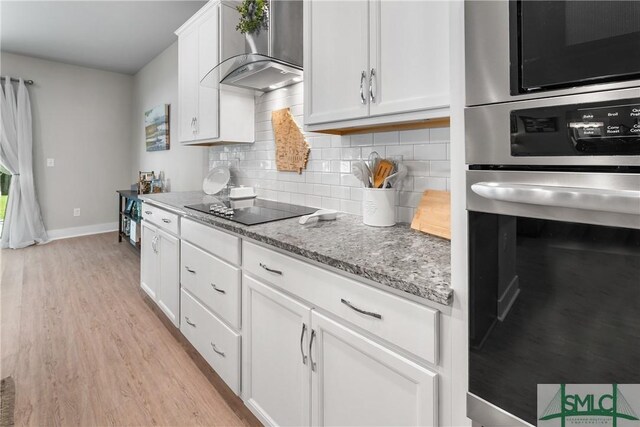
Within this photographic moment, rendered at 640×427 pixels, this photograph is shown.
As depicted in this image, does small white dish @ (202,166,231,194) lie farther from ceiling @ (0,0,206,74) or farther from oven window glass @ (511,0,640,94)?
oven window glass @ (511,0,640,94)

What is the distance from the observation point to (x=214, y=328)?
1749 millimetres

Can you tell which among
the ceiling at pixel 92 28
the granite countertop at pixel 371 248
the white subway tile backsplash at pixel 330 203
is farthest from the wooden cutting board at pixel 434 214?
the ceiling at pixel 92 28

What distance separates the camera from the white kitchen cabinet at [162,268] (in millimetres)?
2205

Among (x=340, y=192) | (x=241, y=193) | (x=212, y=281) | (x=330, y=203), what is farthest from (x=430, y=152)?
(x=241, y=193)

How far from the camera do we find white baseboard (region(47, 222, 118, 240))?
5013 millimetres

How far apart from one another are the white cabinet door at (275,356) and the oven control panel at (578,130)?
850mm

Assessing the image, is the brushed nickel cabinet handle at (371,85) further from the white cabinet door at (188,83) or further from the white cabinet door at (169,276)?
the white cabinet door at (188,83)

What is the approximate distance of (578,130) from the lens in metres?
0.58

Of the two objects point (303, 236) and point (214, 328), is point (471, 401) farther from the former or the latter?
point (214, 328)

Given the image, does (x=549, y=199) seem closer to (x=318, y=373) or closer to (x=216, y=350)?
(x=318, y=373)

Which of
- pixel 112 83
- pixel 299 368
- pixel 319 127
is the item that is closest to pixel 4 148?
pixel 112 83

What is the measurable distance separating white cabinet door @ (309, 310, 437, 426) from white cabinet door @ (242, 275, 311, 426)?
0.06 m

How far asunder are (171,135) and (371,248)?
3.86 meters

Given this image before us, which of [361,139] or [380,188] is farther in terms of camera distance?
[361,139]
